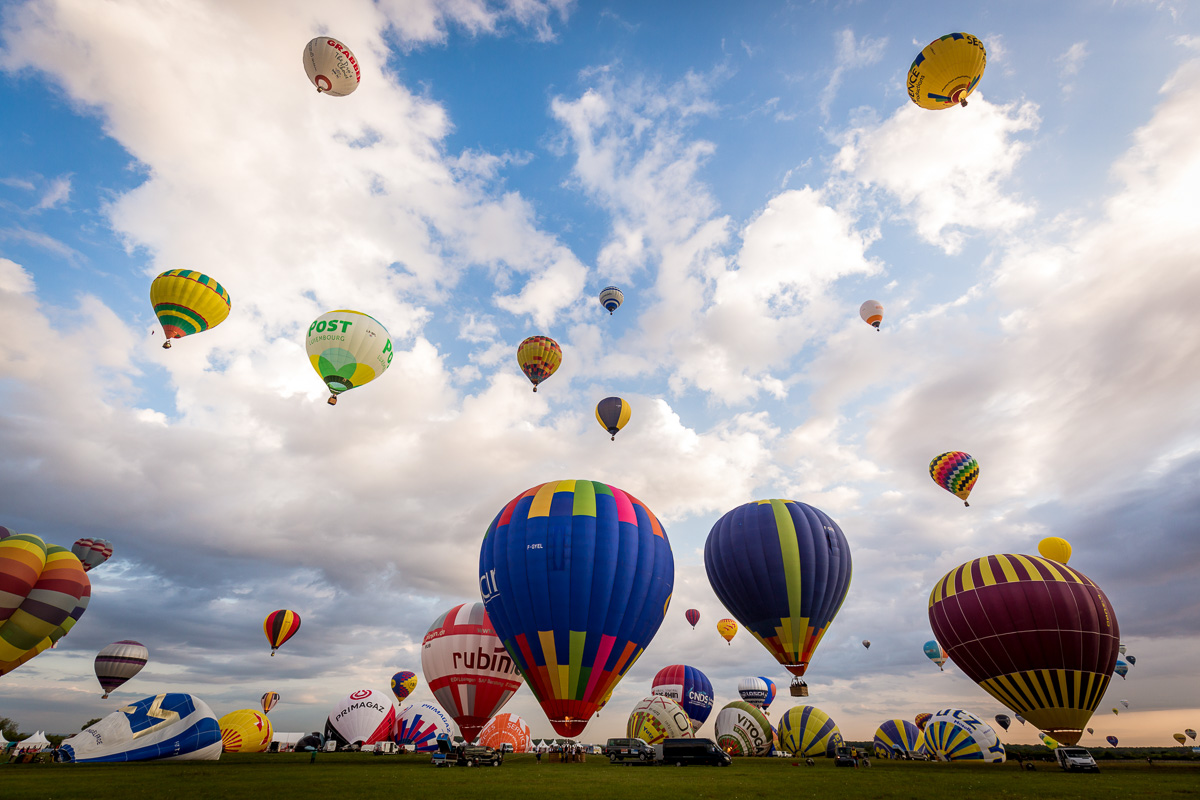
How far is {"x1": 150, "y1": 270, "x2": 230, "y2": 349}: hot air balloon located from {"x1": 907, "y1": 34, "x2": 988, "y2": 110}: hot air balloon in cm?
3729

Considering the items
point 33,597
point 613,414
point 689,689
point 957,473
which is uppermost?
point 613,414

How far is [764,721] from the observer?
1754 inches

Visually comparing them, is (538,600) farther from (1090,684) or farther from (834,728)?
(834,728)

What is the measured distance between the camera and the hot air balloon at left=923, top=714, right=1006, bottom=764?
31.5 meters

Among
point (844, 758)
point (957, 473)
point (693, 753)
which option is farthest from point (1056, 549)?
point (693, 753)

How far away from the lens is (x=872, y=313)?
42.1 meters

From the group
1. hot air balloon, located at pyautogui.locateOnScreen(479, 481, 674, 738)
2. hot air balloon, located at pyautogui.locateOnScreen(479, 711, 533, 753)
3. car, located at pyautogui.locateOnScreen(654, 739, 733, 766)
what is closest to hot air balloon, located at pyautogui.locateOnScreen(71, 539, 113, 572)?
hot air balloon, located at pyautogui.locateOnScreen(479, 711, 533, 753)

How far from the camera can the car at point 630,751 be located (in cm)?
2788

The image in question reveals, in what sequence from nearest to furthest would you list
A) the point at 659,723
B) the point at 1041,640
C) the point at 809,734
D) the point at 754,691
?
the point at 1041,640, the point at 659,723, the point at 809,734, the point at 754,691

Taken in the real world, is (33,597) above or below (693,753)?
above

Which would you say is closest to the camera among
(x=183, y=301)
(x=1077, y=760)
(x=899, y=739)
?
(x=1077, y=760)

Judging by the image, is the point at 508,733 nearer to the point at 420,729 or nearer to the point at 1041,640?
the point at 420,729

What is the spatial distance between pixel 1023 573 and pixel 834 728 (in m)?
21.2

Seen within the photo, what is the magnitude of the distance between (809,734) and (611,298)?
35333mm
